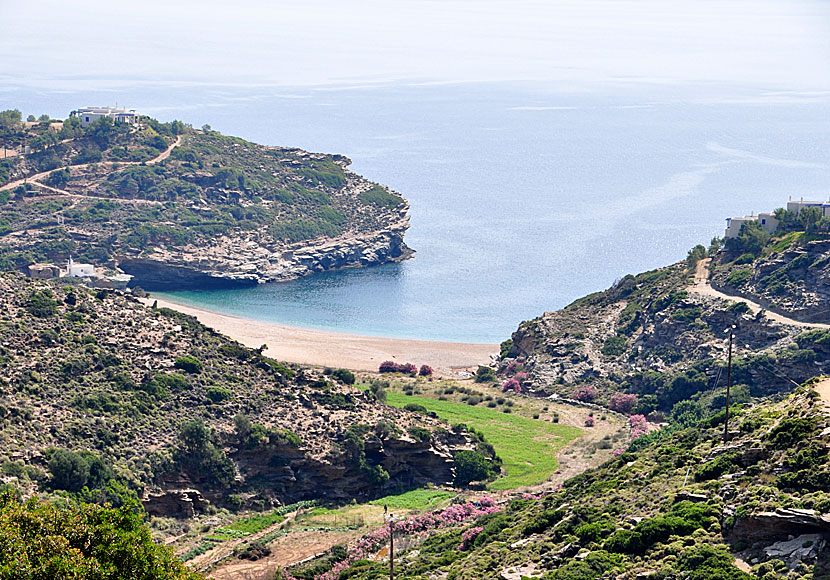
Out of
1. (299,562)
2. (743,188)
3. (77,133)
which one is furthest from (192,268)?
(743,188)

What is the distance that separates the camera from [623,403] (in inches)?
2808

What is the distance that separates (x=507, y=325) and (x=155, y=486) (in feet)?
195

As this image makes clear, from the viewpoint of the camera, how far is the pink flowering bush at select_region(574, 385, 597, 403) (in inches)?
2899

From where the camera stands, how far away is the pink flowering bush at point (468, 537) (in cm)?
4044

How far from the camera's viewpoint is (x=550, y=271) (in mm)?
127438

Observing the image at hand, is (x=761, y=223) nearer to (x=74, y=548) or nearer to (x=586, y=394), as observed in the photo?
(x=586, y=394)

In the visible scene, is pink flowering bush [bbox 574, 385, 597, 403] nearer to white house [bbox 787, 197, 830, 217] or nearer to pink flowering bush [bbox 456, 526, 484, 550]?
white house [bbox 787, 197, 830, 217]

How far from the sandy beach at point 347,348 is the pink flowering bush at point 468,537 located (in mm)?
41913

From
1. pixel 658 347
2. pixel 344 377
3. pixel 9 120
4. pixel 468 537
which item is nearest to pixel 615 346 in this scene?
pixel 658 347

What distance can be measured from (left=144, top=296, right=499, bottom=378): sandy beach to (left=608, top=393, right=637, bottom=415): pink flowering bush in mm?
14813

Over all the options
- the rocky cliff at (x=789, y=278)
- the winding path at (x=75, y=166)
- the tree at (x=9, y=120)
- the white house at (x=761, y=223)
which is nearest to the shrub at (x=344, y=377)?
the rocky cliff at (x=789, y=278)

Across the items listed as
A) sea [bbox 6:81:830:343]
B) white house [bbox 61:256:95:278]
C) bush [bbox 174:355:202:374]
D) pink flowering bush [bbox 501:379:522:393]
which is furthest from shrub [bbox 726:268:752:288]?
white house [bbox 61:256:95:278]

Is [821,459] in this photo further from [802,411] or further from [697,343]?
[697,343]

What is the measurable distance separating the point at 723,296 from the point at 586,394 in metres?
11.6
